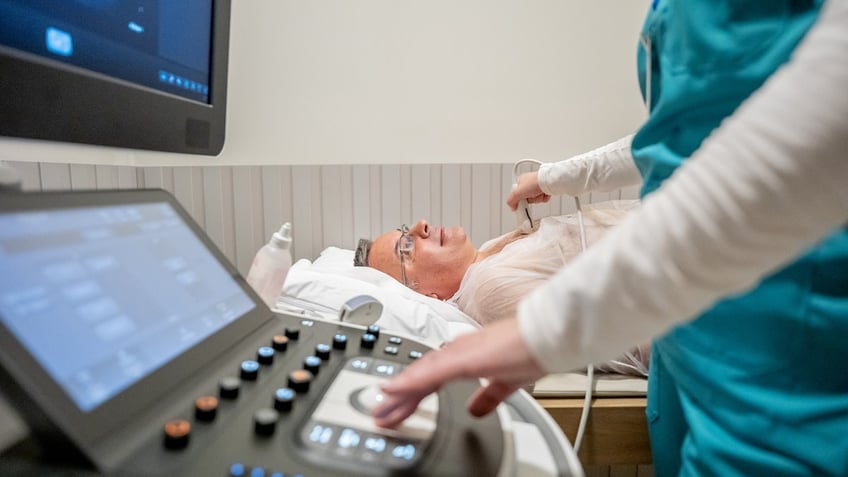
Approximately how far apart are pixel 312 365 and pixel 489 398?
0.49 feet

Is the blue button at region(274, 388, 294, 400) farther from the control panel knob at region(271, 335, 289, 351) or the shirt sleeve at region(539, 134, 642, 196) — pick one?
the shirt sleeve at region(539, 134, 642, 196)

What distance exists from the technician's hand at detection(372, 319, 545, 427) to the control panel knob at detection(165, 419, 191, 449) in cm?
12

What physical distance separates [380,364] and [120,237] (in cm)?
23

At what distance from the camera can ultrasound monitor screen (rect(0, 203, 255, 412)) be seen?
28 centimetres

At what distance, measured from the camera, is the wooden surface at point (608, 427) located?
81 centimetres

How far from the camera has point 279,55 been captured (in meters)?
1.49

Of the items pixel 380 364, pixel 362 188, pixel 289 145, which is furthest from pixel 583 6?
pixel 380 364

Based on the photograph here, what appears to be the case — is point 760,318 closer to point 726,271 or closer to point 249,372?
point 726,271

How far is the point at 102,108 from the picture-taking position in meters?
0.55

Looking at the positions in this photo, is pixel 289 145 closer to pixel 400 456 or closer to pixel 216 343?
pixel 216 343

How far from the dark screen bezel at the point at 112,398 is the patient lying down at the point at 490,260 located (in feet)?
2.10

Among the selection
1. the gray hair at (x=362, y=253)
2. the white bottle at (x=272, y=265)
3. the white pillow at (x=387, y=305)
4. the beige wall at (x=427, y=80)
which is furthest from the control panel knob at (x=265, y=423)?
the beige wall at (x=427, y=80)

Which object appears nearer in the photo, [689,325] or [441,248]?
[689,325]

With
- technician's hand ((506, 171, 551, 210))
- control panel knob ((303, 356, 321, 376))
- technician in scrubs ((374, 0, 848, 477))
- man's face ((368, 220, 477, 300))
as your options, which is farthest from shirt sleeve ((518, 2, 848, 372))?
man's face ((368, 220, 477, 300))
